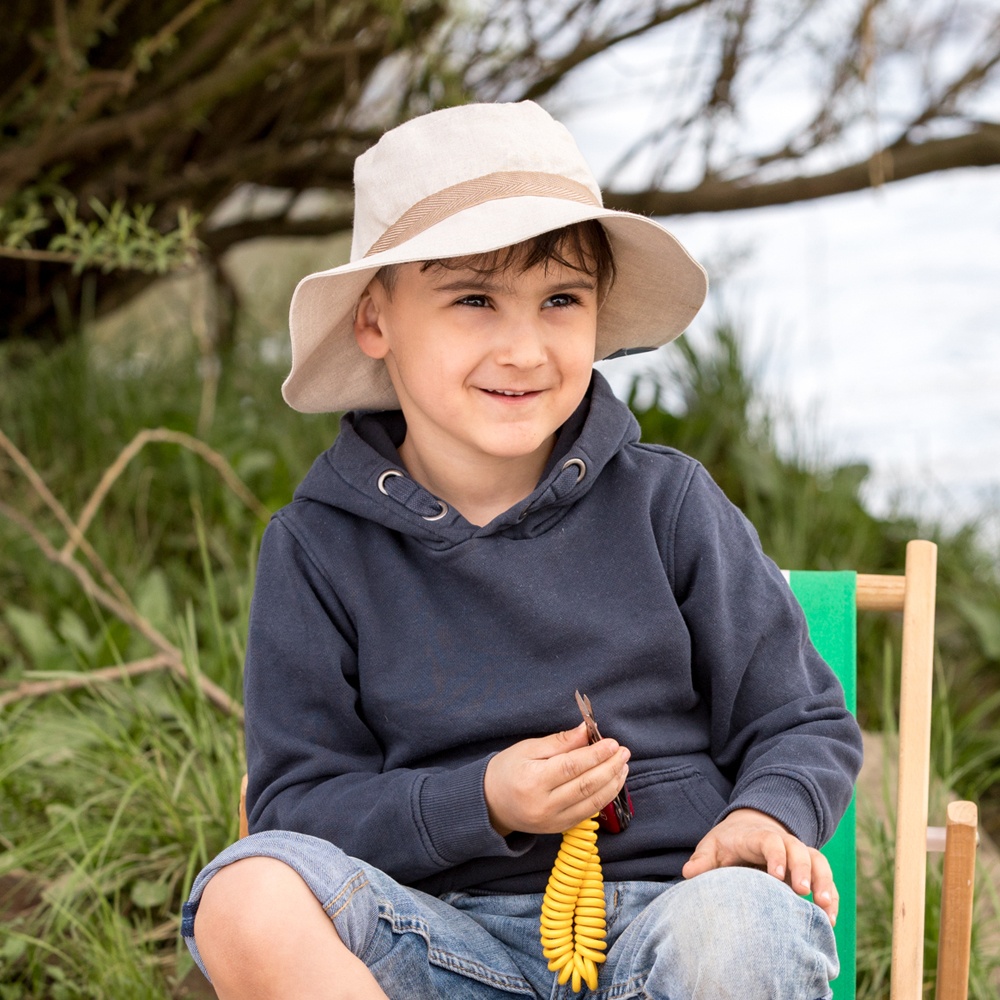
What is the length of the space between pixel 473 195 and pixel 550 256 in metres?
0.12

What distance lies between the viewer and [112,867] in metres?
2.25

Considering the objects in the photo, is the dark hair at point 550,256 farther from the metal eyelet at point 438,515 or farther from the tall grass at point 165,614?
the tall grass at point 165,614

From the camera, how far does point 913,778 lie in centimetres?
183

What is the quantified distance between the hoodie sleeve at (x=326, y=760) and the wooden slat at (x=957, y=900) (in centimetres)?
52

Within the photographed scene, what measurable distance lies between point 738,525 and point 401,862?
2.04ft

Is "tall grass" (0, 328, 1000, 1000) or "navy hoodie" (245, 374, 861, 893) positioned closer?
"navy hoodie" (245, 374, 861, 893)

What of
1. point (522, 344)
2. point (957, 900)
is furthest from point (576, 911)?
point (522, 344)

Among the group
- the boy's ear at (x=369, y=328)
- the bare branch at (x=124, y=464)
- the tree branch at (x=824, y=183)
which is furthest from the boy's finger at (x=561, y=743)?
the tree branch at (x=824, y=183)

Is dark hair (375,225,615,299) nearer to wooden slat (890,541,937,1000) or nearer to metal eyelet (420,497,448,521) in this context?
metal eyelet (420,497,448,521)

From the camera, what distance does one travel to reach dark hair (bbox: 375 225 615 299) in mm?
1631

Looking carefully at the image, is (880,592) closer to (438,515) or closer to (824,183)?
(438,515)

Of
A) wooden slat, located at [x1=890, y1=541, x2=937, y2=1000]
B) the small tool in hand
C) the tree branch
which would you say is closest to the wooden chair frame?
wooden slat, located at [x1=890, y1=541, x2=937, y2=1000]

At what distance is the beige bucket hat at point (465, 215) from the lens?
5.27 ft

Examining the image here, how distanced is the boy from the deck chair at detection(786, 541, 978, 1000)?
0.21 meters
